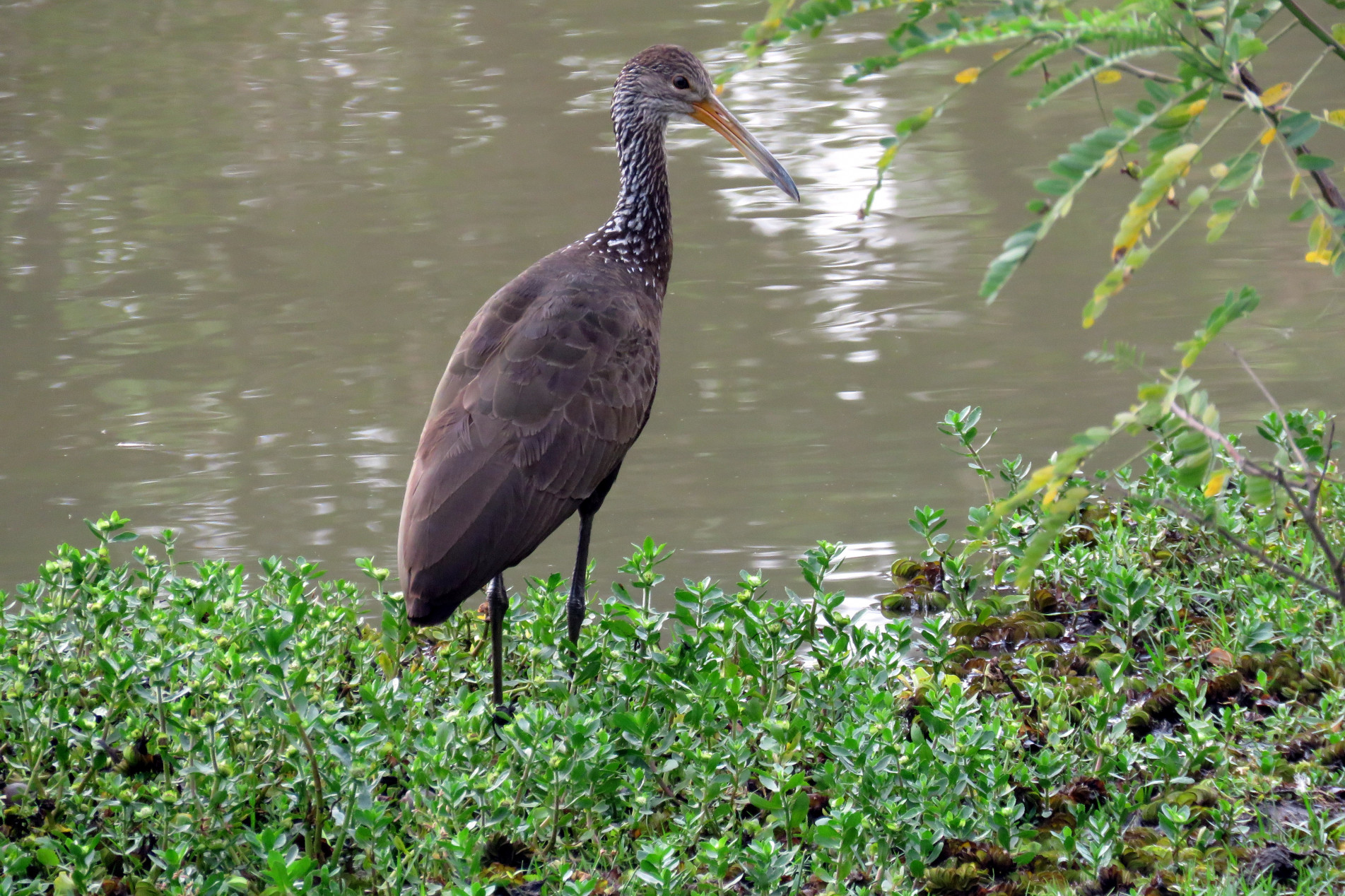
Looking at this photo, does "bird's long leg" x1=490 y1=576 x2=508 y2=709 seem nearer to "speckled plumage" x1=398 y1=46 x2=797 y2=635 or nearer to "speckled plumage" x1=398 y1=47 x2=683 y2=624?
"speckled plumage" x1=398 y1=46 x2=797 y2=635

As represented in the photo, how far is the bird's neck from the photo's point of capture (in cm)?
530

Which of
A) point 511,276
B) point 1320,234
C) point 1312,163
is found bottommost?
point 511,276

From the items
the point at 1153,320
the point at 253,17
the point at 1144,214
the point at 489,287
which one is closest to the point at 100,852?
the point at 1144,214

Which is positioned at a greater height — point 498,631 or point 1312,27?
point 1312,27

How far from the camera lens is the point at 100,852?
365 cm

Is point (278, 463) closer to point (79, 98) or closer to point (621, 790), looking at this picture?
point (621, 790)

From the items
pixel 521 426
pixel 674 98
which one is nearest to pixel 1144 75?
pixel 521 426

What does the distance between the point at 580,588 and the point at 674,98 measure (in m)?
2.09

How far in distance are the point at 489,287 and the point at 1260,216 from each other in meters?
4.66

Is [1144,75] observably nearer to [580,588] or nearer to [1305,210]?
[1305,210]

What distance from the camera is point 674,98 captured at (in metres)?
5.59

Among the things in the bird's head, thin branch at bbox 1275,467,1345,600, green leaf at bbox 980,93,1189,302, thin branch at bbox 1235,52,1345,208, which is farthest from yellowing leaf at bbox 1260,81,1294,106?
the bird's head

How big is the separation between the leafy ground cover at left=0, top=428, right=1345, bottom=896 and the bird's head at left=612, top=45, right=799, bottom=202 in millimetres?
1756

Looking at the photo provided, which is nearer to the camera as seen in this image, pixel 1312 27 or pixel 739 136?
pixel 1312 27
